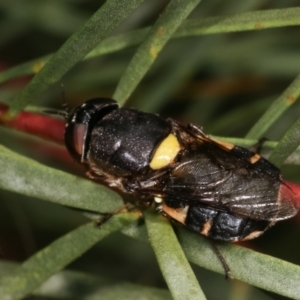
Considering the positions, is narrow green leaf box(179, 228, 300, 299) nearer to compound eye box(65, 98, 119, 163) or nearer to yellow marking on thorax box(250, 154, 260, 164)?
yellow marking on thorax box(250, 154, 260, 164)

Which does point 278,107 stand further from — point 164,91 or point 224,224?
point 164,91

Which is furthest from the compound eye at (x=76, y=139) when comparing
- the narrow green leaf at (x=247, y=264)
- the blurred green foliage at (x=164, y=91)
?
the narrow green leaf at (x=247, y=264)

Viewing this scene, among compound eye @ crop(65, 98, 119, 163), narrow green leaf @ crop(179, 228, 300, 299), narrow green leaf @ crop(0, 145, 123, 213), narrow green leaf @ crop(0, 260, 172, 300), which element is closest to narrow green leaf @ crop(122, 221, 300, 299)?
narrow green leaf @ crop(179, 228, 300, 299)

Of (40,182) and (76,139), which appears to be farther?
(76,139)

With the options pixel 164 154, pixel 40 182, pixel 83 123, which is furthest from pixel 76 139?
pixel 40 182

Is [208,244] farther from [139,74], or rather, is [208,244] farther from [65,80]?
[65,80]

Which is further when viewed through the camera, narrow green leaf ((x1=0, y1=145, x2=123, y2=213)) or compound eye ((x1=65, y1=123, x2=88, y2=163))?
compound eye ((x1=65, y1=123, x2=88, y2=163))
